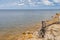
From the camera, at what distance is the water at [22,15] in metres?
2.09

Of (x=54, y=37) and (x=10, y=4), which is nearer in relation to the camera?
(x=54, y=37)

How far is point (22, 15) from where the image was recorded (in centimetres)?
215

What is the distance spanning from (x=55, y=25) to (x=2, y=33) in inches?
37.9

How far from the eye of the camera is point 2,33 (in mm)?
2023

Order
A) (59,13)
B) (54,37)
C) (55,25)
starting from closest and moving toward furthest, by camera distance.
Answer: (54,37), (55,25), (59,13)

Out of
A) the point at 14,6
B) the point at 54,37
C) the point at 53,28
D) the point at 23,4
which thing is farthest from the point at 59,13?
the point at 14,6

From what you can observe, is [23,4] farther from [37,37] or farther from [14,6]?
[37,37]

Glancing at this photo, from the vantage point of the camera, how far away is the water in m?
2.09

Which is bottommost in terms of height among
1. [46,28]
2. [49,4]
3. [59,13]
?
[46,28]

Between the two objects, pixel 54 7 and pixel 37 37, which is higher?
pixel 54 7

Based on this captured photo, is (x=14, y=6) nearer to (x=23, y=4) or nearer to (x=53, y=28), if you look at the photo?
(x=23, y=4)

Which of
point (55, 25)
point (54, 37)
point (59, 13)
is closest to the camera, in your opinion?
point (54, 37)

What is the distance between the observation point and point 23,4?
2.15m

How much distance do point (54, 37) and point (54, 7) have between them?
576 millimetres
